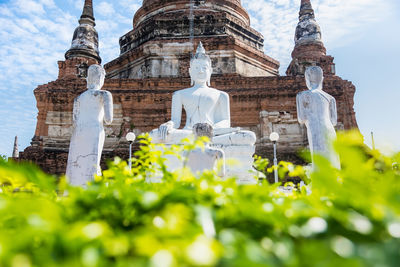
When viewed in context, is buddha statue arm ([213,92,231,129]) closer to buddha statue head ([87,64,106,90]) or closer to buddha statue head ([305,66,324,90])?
buddha statue head ([305,66,324,90])

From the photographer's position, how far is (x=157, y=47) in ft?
49.9

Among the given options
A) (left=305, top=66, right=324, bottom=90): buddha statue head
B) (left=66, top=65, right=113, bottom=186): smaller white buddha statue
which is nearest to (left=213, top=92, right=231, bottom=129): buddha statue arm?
(left=305, top=66, right=324, bottom=90): buddha statue head

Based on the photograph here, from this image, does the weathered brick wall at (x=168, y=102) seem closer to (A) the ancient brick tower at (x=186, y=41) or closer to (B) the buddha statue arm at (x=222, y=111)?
(A) the ancient brick tower at (x=186, y=41)

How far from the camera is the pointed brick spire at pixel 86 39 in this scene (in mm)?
17078

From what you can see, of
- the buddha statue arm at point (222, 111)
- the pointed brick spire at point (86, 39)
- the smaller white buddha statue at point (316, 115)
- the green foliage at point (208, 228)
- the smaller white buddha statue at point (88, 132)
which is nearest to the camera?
the green foliage at point (208, 228)

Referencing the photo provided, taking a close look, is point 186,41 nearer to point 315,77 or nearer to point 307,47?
point 307,47

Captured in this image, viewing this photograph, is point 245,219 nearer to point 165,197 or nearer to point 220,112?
point 165,197

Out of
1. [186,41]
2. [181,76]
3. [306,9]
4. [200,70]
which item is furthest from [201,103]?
[306,9]

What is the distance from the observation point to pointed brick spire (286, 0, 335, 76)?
15609 mm

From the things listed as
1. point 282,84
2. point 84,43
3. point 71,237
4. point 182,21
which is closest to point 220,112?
point 282,84

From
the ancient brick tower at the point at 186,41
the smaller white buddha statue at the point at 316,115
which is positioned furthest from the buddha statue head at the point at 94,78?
the ancient brick tower at the point at 186,41

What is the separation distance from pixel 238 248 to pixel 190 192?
0.44m

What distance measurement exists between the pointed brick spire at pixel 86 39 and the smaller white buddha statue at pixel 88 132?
10.8 meters

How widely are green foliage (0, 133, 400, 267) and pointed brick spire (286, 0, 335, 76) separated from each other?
15.1 metres
